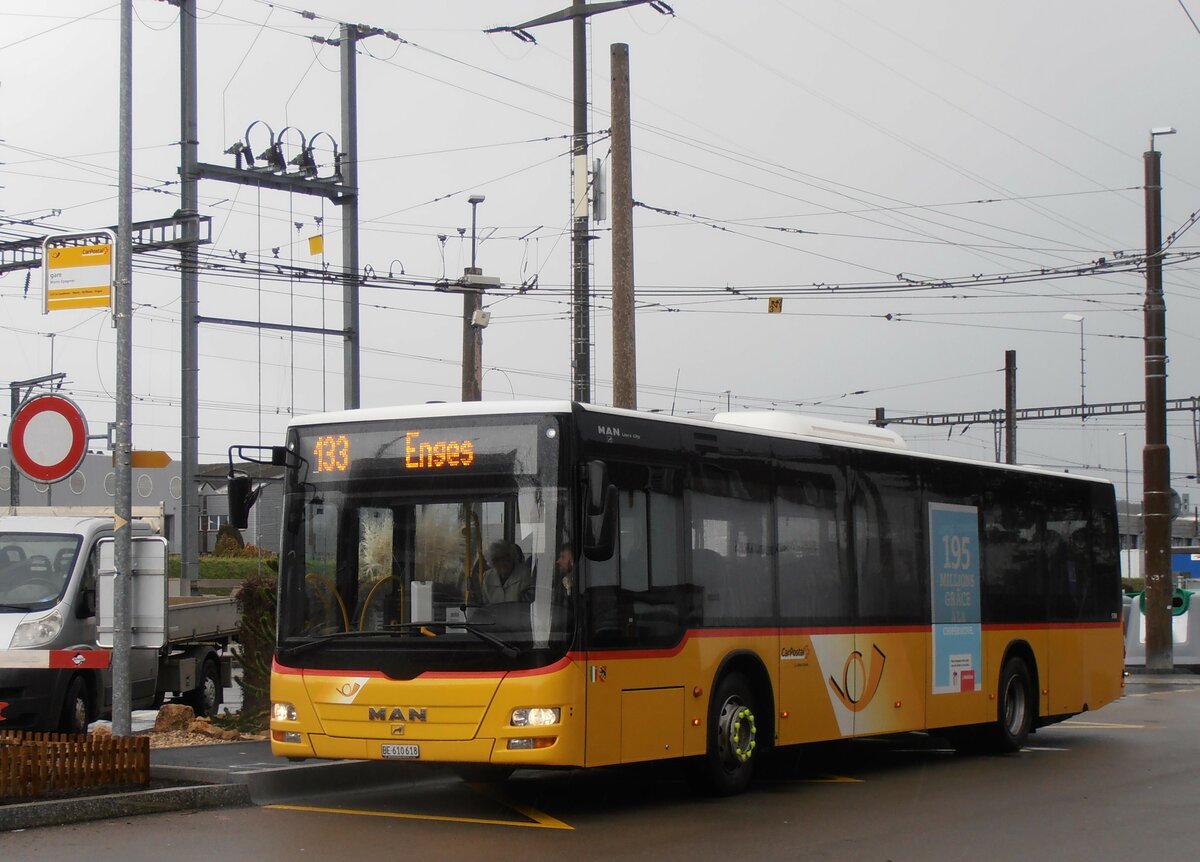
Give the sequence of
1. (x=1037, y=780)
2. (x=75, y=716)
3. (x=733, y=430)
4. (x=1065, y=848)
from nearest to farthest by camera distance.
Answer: (x=1065, y=848) < (x=733, y=430) < (x=1037, y=780) < (x=75, y=716)

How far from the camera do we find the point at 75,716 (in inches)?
607

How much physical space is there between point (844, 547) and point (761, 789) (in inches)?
94.1

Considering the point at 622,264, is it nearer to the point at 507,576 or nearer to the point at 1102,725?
the point at 1102,725

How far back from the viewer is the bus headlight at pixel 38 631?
15188 millimetres

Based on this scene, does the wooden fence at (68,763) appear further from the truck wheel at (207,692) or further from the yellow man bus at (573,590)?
the truck wheel at (207,692)

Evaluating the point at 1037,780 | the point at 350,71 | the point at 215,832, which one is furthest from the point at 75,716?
the point at 350,71

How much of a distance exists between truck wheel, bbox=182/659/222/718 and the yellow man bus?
8.36 m

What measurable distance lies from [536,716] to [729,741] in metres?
2.36

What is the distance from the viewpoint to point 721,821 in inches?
438

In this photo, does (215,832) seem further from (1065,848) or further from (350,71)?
(350,71)

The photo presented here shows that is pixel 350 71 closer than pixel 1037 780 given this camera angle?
No

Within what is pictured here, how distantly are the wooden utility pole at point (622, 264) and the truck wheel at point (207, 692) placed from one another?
6185 mm

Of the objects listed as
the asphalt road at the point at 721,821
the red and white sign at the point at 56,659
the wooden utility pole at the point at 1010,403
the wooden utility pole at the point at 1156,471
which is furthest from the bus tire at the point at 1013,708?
the wooden utility pole at the point at 1010,403

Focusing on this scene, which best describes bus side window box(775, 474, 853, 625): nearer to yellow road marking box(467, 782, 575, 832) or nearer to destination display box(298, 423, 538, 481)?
yellow road marking box(467, 782, 575, 832)
